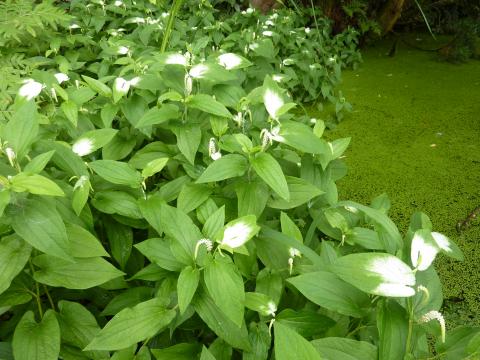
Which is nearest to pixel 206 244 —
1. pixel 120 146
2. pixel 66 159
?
pixel 66 159

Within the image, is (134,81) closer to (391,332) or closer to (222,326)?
(222,326)

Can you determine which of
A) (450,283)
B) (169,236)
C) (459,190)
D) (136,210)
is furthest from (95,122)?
(459,190)

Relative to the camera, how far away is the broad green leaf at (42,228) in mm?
598

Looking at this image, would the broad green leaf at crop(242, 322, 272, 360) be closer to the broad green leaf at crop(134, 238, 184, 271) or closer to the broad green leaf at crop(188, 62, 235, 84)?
the broad green leaf at crop(134, 238, 184, 271)

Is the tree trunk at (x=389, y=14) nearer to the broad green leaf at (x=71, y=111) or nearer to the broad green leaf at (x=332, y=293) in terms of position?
the broad green leaf at (x=71, y=111)

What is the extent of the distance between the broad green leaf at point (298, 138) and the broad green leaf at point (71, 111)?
505mm

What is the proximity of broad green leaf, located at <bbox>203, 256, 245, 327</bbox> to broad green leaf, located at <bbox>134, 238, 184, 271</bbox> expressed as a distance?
103 millimetres

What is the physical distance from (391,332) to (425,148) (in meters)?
1.80

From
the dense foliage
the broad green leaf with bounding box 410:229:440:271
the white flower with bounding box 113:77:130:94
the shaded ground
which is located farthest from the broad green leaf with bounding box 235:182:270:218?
the shaded ground

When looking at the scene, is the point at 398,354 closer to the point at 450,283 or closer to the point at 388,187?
the point at 450,283

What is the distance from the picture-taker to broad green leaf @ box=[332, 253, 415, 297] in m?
0.56

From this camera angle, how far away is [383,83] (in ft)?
9.52

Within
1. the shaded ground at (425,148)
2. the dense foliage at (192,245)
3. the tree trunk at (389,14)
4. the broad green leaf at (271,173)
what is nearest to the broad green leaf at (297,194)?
the dense foliage at (192,245)

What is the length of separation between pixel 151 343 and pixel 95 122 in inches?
25.8
